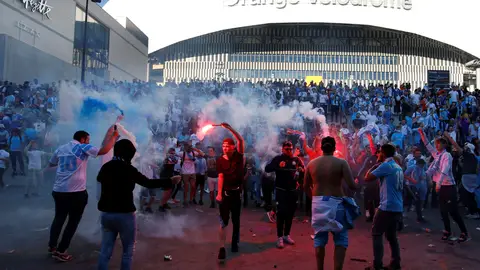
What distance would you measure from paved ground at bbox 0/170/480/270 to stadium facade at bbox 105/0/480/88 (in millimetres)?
41671

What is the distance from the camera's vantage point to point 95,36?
32.6m

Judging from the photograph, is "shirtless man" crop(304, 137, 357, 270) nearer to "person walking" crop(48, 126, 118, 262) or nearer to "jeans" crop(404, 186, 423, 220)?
"person walking" crop(48, 126, 118, 262)

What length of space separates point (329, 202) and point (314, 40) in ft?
163

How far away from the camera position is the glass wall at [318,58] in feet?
171

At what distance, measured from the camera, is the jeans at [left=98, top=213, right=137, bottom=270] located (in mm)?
3850

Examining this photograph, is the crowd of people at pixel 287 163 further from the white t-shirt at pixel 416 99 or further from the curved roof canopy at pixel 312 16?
the curved roof canopy at pixel 312 16

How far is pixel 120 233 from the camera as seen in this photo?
389 cm

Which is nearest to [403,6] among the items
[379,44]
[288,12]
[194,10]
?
[379,44]

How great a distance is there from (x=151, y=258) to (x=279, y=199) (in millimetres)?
2151

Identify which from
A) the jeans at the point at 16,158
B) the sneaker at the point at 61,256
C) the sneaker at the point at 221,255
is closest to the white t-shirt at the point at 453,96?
the sneaker at the point at 221,255

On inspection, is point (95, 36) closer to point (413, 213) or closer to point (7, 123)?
point (7, 123)

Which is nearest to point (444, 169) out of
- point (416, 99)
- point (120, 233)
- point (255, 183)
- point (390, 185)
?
point (390, 185)

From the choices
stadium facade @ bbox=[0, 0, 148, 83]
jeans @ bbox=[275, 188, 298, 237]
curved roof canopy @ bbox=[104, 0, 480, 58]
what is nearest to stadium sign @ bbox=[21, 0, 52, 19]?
stadium facade @ bbox=[0, 0, 148, 83]

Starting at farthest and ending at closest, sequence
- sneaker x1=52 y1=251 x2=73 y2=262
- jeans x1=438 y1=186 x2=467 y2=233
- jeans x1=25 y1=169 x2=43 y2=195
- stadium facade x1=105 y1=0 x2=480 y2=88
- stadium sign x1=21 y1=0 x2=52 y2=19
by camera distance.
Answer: stadium facade x1=105 y1=0 x2=480 y2=88 → stadium sign x1=21 y1=0 x2=52 y2=19 → jeans x1=25 y1=169 x2=43 y2=195 → jeans x1=438 y1=186 x2=467 y2=233 → sneaker x1=52 y1=251 x2=73 y2=262
